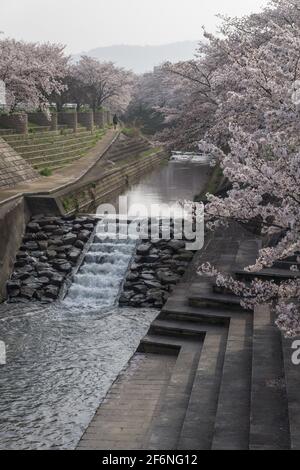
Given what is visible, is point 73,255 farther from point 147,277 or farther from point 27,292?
point 147,277

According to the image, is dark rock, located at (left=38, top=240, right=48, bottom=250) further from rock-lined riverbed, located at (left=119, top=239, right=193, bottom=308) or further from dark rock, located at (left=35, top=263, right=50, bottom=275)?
rock-lined riverbed, located at (left=119, top=239, right=193, bottom=308)

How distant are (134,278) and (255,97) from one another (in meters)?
9.26

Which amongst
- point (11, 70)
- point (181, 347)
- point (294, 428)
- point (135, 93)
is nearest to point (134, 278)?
point (181, 347)

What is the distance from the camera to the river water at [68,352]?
891 cm

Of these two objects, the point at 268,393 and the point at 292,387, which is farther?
the point at 268,393

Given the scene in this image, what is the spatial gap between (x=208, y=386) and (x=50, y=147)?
23445 mm

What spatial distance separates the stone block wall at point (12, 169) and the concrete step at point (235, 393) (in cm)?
1386

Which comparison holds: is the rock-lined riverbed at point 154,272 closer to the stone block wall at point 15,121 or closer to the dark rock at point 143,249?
the dark rock at point 143,249

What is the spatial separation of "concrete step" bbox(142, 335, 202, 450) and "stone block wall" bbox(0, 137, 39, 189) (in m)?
12.6

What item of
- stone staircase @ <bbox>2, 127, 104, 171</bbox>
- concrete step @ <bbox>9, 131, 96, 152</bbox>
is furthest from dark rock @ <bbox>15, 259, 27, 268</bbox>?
concrete step @ <bbox>9, 131, 96, 152</bbox>

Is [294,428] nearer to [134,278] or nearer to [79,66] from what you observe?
[134,278]

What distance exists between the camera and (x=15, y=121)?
2773cm

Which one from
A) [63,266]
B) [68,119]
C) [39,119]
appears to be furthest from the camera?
[68,119]

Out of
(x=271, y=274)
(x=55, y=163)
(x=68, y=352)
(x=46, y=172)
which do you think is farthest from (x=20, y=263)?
(x=55, y=163)
